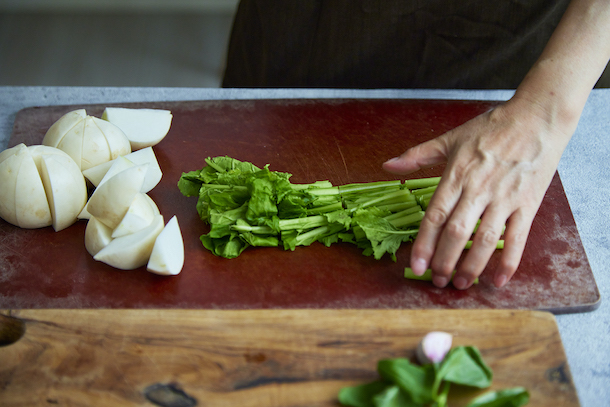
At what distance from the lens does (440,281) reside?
4.75 feet

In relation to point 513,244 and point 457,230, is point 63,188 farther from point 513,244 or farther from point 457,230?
point 513,244

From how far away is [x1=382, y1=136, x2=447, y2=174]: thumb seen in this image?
1.53 meters

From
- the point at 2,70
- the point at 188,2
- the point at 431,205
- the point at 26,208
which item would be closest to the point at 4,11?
the point at 2,70

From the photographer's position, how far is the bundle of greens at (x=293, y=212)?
1.53 m

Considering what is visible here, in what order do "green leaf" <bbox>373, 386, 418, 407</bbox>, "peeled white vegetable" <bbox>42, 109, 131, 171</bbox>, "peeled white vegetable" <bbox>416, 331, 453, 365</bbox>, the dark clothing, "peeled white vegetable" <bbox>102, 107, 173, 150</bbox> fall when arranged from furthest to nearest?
the dark clothing → "peeled white vegetable" <bbox>102, 107, 173, 150</bbox> → "peeled white vegetable" <bbox>42, 109, 131, 171</bbox> → "peeled white vegetable" <bbox>416, 331, 453, 365</bbox> → "green leaf" <bbox>373, 386, 418, 407</bbox>

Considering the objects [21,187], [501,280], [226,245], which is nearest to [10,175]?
[21,187]

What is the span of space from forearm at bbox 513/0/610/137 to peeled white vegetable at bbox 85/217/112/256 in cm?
120

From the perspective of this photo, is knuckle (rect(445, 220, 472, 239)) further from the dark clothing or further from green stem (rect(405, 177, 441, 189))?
the dark clothing

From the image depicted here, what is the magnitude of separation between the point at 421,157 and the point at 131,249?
0.83m

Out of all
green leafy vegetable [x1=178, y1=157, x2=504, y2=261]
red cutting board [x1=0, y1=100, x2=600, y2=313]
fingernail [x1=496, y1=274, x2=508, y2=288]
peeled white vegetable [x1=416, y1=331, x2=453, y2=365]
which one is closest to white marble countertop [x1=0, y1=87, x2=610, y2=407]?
red cutting board [x1=0, y1=100, x2=600, y2=313]

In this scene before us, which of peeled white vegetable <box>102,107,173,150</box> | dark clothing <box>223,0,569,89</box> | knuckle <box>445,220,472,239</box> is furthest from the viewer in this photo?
dark clothing <box>223,0,569,89</box>

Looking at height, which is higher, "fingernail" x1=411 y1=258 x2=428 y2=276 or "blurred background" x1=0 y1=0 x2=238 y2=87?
"fingernail" x1=411 y1=258 x2=428 y2=276

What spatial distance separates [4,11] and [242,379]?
18.7ft

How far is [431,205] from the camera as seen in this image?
1.40 meters
